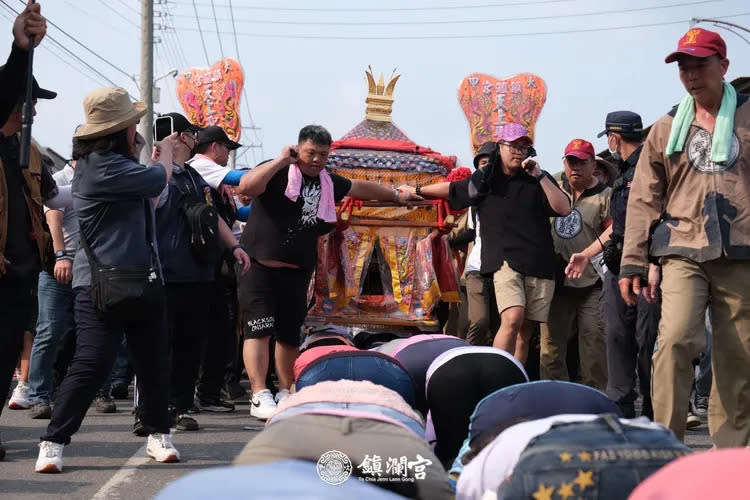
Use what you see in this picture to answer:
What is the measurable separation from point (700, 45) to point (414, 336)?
2120 millimetres

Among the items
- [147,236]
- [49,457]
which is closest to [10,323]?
[49,457]

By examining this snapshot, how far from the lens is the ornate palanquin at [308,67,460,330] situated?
9.61 metres

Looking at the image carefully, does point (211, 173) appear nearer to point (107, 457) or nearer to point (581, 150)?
point (107, 457)

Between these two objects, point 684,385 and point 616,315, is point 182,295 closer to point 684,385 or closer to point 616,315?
point 616,315

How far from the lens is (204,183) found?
763cm

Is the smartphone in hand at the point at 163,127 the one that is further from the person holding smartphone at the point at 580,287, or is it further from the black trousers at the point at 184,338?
the person holding smartphone at the point at 580,287

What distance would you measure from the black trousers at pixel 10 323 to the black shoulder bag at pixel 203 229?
5.37ft

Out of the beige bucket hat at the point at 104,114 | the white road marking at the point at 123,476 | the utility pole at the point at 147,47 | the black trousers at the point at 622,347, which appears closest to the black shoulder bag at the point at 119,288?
the beige bucket hat at the point at 104,114

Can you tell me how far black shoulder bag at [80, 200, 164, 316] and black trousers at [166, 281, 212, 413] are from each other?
5.08ft

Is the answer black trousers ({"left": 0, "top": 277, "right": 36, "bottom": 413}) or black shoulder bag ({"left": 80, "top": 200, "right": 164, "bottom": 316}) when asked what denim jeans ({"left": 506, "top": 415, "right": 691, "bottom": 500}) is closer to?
black shoulder bag ({"left": 80, "top": 200, "right": 164, "bottom": 316})

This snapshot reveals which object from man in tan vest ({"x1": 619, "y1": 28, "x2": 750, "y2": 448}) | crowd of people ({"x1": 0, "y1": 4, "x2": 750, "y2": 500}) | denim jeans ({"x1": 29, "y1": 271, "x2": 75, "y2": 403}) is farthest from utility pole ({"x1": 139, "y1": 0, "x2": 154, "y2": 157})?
man in tan vest ({"x1": 619, "y1": 28, "x2": 750, "y2": 448})

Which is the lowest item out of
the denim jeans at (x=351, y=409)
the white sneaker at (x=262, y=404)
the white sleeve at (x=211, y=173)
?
the white sneaker at (x=262, y=404)

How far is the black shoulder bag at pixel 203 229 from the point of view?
23.7 feet

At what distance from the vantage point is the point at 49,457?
18.4ft
